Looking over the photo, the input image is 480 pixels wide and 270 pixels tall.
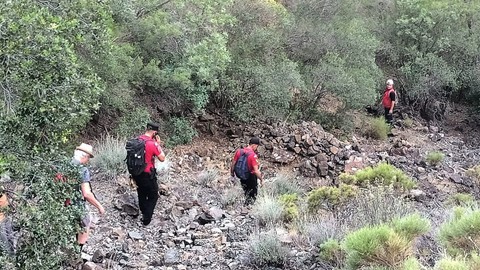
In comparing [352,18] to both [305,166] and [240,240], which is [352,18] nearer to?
[305,166]

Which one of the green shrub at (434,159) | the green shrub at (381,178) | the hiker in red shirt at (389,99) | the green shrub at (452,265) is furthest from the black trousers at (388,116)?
the green shrub at (452,265)

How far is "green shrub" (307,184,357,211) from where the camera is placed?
28.6ft

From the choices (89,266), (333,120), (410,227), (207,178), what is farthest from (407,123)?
(89,266)

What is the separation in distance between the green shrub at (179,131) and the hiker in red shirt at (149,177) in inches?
246

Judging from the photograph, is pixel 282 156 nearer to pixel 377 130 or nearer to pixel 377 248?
pixel 377 130

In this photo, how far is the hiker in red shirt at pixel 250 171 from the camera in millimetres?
9812

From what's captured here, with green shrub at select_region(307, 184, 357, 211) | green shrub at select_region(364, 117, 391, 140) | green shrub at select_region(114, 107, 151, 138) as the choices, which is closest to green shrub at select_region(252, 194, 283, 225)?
green shrub at select_region(307, 184, 357, 211)

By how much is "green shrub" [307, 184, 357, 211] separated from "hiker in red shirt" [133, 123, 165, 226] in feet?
8.45

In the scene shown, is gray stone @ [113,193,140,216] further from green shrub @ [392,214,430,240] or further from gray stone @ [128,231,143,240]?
green shrub @ [392,214,430,240]

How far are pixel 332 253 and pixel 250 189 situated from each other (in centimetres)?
385

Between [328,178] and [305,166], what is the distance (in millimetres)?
771

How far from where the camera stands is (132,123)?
13.6m

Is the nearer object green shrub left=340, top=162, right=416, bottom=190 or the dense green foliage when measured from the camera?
green shrub left=340, top=162, right=416, bottom=190

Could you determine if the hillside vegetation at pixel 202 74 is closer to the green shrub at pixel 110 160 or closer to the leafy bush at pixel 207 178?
the green shrub at pixel 110 160
